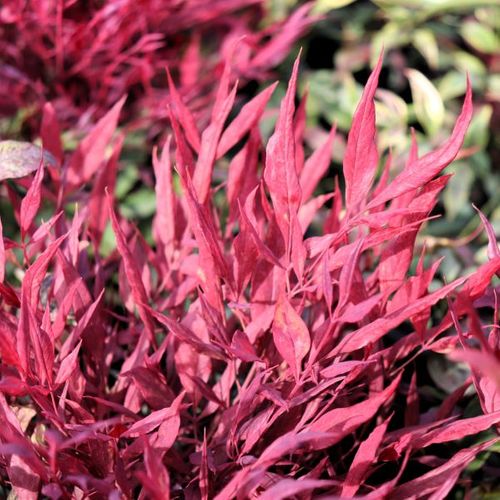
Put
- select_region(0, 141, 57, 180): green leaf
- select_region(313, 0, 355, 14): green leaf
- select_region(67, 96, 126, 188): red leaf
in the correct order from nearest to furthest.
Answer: select_region(0, 141, 57, 180): green leaf → select_region(67, 96, 126, 188): red leaf → select_region(313, 0, 355, 14): green leaf

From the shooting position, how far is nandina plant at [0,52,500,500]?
1.69ft

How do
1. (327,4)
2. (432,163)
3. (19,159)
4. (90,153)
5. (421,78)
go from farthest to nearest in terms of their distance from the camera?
(327,4)
(421,78)
(90,153)
(19,159)
(432,163)

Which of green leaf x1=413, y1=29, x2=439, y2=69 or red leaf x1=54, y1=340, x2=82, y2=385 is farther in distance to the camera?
green leaf x1=413, y1=29, x2=439, y2=69

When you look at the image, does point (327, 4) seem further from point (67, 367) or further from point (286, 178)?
point (67, 367)

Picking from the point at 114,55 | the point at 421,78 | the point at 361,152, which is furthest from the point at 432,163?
the point at 114,55

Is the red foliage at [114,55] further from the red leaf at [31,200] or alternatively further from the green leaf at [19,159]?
the red leaf at [31,200]

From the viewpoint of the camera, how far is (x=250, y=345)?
548 mm

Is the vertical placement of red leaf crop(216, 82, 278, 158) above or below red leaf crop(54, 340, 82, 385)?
above

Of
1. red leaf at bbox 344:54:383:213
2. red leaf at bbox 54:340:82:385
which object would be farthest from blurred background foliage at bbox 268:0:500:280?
red leaf at bbox 54:340:82:385

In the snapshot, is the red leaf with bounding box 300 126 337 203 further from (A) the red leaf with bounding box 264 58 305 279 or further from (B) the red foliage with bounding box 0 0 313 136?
(B) the red foliage with bounding box 0 0 313 136

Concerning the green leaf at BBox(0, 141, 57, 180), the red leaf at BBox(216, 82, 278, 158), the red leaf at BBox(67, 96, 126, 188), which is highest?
the green leaf at BBox(0, 141, 57, 180)

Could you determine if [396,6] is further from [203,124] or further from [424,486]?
[424,486]

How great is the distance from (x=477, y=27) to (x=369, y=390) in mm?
814

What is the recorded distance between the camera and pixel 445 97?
1179 millimetres
